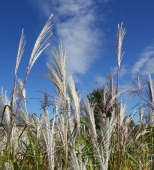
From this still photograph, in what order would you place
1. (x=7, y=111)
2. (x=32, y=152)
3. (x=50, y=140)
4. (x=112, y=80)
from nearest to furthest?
(x=50, y=140)
(x=7, y=111)
(x=32, y=152)
(x=112, y=80)

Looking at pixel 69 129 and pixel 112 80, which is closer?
pixel 69 129

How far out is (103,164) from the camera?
4.67 feet

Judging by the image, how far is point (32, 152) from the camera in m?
2.21

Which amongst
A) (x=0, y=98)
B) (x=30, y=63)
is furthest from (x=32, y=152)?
(x=30, y=63)

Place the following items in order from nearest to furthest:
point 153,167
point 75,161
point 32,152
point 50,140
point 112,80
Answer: point 75,161 < point 50,140 < point 32,152 < point 153,167 < point 112,80

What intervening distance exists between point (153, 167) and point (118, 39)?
160cm

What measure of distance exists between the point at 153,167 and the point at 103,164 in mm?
1444

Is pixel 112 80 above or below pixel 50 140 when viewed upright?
above

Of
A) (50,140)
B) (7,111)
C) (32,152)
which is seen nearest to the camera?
(50,140)

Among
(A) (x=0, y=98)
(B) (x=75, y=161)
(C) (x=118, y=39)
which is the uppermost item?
(C) (x=118, y=39)

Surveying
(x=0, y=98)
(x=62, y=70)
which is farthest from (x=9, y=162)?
(x=62, y=70)

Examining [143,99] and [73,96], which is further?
[143,99]

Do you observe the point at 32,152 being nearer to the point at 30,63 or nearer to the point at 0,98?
the point at 0,98

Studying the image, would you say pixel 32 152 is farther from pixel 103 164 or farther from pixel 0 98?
pixel 103 164
